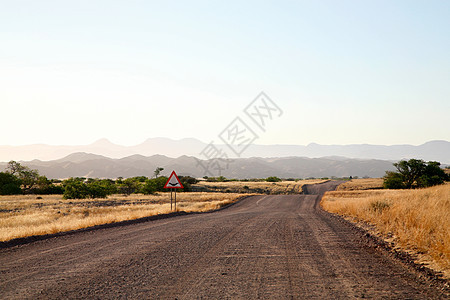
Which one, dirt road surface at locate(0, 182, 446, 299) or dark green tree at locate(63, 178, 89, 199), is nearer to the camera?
dirt road surface at locate(0, 182, 446, 299)

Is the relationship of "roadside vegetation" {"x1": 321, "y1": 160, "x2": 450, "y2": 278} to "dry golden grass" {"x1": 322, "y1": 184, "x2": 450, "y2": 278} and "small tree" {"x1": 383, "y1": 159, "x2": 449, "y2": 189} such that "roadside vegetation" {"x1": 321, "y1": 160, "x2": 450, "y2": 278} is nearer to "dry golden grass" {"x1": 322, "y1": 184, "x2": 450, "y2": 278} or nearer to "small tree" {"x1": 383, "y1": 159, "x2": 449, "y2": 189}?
"dry golden grass" {"x1": 322, "y1": 184, "x2": 450, "y2": 278}

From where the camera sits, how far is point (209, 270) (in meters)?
6.34

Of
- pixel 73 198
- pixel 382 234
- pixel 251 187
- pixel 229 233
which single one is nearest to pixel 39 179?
pixel 73 198

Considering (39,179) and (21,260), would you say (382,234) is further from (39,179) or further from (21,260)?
(39,179)

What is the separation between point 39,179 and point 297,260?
196 ft

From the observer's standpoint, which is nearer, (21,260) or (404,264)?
(404,264)

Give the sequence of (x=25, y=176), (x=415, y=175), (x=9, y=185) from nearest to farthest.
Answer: (x=415, y=175)
(x=9, y=185)
(x=25, y=176)

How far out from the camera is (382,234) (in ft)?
34.0

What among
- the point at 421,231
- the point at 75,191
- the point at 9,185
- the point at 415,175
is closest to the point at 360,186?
the point at 415,175

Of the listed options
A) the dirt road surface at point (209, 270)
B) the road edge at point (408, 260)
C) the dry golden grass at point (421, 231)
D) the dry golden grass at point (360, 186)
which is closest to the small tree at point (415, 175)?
the dry golden grass at point (360, 186)

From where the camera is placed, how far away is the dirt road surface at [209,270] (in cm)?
507

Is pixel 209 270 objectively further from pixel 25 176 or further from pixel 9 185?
pixel 25 176

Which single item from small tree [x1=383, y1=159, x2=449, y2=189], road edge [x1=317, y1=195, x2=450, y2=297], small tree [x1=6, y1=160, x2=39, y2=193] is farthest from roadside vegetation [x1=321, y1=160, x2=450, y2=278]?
small tree [x1=6, y1=160, x2=39, y2=193]

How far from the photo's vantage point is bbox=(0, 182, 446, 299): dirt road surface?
5070 millimetres
